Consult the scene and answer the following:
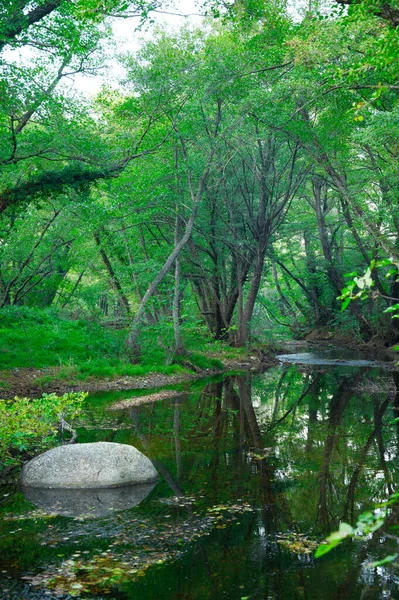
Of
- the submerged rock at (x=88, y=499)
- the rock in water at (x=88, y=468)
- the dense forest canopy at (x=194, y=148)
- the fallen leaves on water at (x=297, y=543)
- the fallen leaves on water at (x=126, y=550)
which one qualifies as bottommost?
the fallen leaves on water at (x=297, y=543)

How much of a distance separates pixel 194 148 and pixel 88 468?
19.9m

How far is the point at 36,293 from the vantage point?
29.5 meters

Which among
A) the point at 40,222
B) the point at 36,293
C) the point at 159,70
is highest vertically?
the point at 159,70

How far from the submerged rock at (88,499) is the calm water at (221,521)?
4 centimetres

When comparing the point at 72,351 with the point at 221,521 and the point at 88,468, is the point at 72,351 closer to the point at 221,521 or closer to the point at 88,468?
the point at 88,468

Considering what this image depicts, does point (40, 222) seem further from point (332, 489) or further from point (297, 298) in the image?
point (297, 298)

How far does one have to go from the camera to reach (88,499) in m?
8.10

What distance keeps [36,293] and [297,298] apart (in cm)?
2217

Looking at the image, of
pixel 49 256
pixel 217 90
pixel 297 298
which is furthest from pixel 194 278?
pixel 297 298

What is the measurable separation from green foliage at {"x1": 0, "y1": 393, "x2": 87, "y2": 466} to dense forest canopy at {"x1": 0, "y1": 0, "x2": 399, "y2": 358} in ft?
17.5

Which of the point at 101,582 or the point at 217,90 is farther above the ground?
the point at 217,90

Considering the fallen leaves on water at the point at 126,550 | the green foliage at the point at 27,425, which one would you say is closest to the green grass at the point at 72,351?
the green foliage at the point at 27,425

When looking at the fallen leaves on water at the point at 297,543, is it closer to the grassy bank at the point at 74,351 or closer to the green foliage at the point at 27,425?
the green foliage at the point at 27,425

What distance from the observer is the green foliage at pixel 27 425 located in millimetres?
8984
